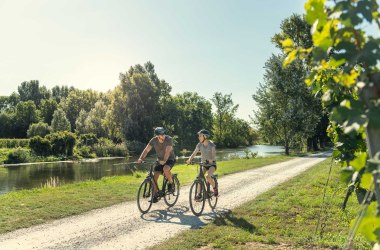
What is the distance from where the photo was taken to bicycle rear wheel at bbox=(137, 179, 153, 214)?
10828mm

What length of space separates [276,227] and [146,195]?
155 inches

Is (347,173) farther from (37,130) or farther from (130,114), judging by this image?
(37,130)

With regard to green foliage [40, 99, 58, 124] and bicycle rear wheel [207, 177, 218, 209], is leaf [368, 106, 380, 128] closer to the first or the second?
bicycle rear wheel [207, 177, 218, 209]

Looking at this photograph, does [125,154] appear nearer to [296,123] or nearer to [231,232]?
[296,123]

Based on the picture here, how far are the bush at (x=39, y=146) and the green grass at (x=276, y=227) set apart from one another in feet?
136

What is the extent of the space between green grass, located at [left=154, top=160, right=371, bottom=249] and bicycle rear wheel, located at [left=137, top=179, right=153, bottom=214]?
2.16 meters

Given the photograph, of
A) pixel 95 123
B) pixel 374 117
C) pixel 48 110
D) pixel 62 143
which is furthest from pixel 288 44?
pixel 48 110

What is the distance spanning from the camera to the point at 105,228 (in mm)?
9141

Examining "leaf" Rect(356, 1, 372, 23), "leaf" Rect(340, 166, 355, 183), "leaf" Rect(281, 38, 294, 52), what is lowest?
"leaf" Rect(340, 166, 355, 183)

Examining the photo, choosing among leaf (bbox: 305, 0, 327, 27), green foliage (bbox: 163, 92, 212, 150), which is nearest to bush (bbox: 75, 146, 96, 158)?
green foliage (bbox: 163, 92, 212, 150)

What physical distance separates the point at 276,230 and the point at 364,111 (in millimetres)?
7372

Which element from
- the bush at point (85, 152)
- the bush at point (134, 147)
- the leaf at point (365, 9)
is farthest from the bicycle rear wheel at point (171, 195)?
the bush at point (134, 147)

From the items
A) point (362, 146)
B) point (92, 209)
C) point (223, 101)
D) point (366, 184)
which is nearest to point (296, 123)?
point (92, 209)

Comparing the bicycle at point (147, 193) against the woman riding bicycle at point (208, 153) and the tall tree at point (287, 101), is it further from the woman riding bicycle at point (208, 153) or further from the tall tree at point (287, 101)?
the tall tree at point (287, 101)
